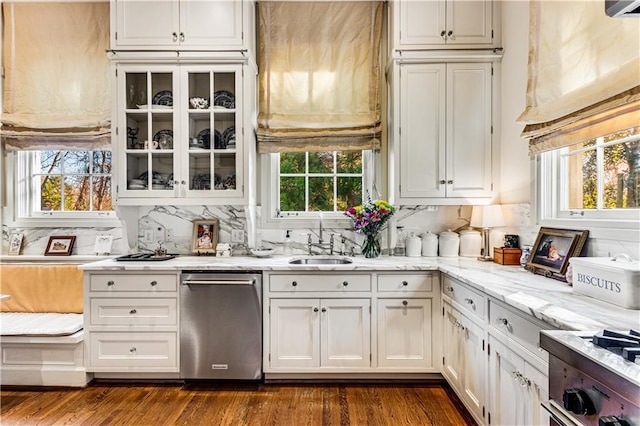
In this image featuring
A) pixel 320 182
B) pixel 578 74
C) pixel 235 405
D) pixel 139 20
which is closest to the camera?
pixel 578 74

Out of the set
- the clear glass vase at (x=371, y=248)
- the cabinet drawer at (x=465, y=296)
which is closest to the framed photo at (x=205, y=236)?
the clear glass vase at (x=371, y=248)

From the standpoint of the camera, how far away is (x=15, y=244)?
10.2 feet

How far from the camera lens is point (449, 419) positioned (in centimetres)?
214

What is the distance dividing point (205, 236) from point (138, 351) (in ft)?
3.26

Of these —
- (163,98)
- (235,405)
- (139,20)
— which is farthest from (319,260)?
(139,20)

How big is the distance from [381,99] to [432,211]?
1063 millimetres

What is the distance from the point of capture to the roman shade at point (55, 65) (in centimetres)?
308

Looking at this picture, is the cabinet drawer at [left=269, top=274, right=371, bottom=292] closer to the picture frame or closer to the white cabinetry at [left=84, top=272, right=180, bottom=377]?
the white cabinetry at [left=84, top=272, right=180, bottom=377]

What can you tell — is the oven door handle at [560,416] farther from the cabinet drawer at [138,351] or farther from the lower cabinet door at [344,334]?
the cabinet drawer at [138,351]

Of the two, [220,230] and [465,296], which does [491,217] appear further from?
[220,230]

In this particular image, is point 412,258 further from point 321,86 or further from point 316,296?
point 321,86

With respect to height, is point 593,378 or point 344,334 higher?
point 593,378

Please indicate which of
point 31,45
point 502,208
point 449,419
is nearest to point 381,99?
→ point 502,208

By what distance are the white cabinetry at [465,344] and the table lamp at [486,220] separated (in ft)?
1.91
